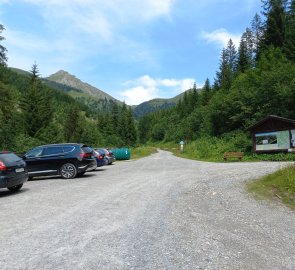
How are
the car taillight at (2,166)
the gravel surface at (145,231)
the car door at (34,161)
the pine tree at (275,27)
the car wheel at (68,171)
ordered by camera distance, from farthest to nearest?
the pine tree at (275,27) < the car wheel at (68,171) < the car door at (34,161) < the car taillight at (2,166) < the gravel surface at (145,231)

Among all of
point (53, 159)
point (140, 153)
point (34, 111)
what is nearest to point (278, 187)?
point (53, 159)

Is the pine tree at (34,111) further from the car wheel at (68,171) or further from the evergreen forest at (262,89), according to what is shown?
the car wheel at (68,171)

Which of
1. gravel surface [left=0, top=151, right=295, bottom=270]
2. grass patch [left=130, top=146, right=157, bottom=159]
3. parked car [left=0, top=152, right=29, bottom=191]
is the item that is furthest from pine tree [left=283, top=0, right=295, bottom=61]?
parked car [left=0, top=152, right=29, bottom=191]

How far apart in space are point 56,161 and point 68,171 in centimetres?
83

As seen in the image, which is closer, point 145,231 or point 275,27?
point 145,231

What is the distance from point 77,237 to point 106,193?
17.4 feet

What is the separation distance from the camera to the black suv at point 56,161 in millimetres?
17656

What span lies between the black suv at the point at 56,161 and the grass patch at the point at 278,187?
9.00 m

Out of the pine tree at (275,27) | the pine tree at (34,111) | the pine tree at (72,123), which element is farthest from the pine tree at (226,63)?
the pine tree at (34,111)

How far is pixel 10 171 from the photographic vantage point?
12.1 m

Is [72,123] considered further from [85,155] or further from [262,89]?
[85,155]

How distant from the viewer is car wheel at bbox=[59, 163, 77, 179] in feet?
58.1

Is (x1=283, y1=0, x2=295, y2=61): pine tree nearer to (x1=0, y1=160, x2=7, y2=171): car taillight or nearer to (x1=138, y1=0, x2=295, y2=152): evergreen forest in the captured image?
(x1=138, y1=0, x2=295, y2=152): evergreen forest

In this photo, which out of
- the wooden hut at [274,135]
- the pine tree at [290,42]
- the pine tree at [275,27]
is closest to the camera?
the wooden hut at [274,135]
